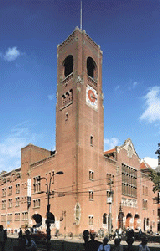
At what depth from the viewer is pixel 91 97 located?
49000mm

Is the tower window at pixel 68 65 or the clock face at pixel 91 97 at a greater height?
the tower window at pixel 68 65

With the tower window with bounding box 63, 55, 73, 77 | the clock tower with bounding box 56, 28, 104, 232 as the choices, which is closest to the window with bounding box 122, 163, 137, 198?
the clock tower with bounding box 56, 28, 104, 232

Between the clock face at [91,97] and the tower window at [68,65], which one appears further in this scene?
the tower window at [68,65]

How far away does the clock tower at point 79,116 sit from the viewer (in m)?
42.3

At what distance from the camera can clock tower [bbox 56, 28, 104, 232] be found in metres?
42.3

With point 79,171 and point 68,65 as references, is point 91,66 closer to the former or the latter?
point 68,65

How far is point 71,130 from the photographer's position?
45062 millimetres

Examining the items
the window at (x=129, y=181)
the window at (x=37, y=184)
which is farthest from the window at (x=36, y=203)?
the window at (x=129, y=181)

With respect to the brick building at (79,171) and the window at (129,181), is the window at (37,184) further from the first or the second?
the window at (129,181)

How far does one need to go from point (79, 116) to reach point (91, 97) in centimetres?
592

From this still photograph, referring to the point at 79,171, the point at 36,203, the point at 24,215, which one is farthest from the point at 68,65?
the point at 24,215

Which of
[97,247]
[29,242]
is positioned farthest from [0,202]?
[97,247]

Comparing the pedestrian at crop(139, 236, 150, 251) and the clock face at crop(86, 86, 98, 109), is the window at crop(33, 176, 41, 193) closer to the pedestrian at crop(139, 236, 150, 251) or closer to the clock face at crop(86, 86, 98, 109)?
the clock face at crop(86, 86, 98, 109)

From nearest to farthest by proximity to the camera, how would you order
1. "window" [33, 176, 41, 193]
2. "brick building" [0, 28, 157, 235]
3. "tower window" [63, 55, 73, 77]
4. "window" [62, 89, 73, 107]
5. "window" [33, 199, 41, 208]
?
"brick building" [0, 28, 157, 235], "window" [62, 89, 73, 107], "window" [33, 199, 41, 208], "window" [33, 176, 41, 193], "tower window" [63, 55, 73, 77]
